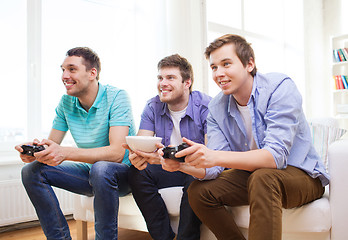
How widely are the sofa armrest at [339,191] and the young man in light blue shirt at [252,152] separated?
0.05m

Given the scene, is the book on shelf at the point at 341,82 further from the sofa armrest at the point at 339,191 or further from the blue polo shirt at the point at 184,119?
the sofa armrest at the point at 339,191

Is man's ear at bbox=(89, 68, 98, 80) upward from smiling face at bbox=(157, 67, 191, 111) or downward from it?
upward

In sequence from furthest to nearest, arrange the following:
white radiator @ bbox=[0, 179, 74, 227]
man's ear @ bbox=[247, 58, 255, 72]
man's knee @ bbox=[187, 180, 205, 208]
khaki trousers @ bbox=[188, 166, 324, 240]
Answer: white radiator @ bbox=[0, 179, 74, 227] → man's ear @ bbox=[247, 58, 255, 72] → man's knee @ bbox=[187, 180, 205, 208] → khaki trousers @ bbox=[188, 166, 324, 240]

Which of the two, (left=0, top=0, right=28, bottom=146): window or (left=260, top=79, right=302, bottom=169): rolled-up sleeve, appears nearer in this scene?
(left=260, top=79, right=302, bottom=169): rolled-up sleeve

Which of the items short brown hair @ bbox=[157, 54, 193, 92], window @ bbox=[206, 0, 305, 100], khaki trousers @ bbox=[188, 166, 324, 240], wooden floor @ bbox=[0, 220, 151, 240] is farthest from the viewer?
window @ bbox=[206, 0, 305, 100]

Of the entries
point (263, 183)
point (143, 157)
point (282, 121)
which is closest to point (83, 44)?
point (143, 157)

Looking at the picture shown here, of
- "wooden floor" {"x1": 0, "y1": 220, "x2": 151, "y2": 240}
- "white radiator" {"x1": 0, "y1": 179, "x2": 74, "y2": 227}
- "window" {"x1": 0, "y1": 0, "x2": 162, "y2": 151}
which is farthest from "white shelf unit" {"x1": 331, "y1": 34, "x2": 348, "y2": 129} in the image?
"white radiator" {"x1": 0, "y1": 179, "x2": 74, "y2": 227}

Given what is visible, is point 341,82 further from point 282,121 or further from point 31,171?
point 31,171

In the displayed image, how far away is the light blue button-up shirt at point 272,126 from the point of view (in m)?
1.26

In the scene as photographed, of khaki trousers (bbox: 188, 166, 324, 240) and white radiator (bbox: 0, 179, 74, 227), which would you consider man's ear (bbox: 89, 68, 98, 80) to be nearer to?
khaki trousers (bbox: 188, 166, 324, 240)

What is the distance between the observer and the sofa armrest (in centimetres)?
127

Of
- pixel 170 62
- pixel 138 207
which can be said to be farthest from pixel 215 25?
pixel 138 207

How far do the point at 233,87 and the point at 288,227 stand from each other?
60 cm

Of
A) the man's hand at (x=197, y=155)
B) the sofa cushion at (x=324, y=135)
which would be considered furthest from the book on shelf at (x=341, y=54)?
the man's hand at (x=197, y=155)
